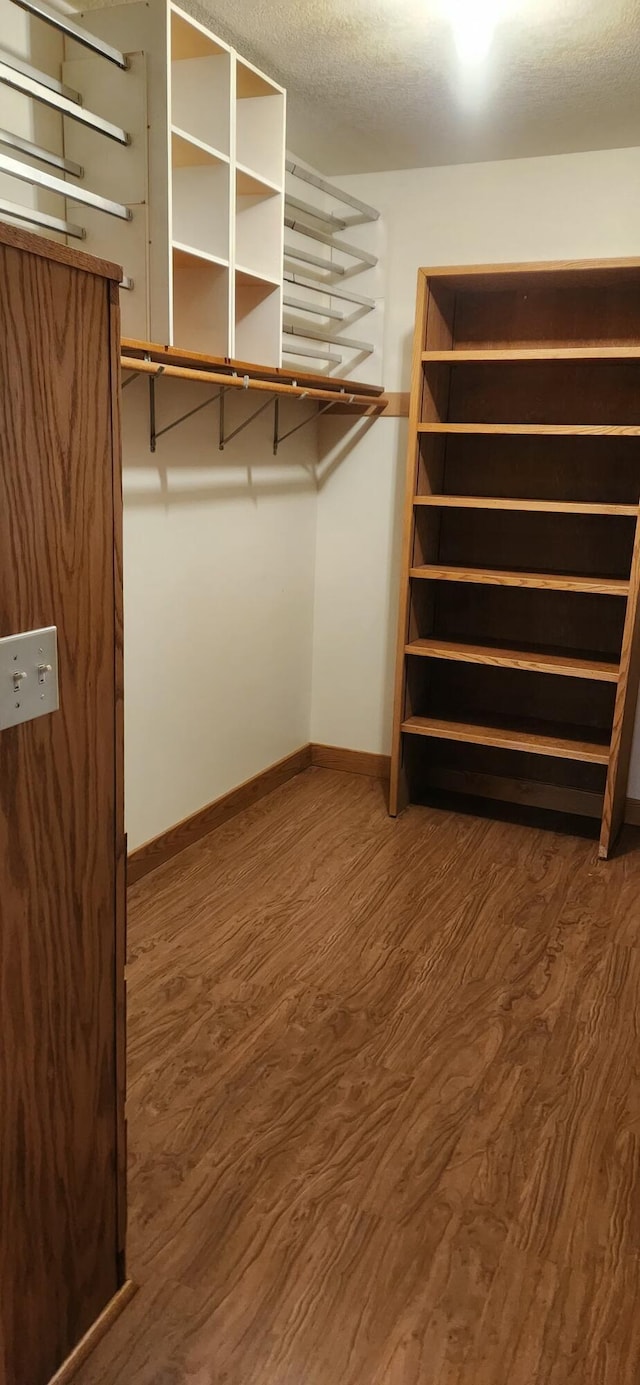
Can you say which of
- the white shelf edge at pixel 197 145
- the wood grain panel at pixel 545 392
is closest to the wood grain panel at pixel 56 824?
the white shelf edge at pixel 197 145

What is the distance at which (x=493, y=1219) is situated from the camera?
168 centimetres

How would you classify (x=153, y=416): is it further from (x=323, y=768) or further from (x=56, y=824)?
(x=323, y=768)

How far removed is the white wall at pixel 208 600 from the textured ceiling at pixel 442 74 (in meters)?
0.88

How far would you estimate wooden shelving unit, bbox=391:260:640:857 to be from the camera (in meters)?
3.09

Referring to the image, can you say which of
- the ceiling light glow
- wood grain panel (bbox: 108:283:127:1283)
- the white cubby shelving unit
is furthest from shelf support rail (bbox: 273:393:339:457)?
wood grain panel (bbox: 108:283:127:1283)

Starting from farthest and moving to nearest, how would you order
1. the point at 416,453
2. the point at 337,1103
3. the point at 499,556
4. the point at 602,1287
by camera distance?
the point at 499,556 < the point at 416,453 < the point at 337,1103 < the point at 602,1287

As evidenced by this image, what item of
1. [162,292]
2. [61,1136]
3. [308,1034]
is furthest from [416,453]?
[61,1136]

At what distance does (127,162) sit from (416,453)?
1.38 meters

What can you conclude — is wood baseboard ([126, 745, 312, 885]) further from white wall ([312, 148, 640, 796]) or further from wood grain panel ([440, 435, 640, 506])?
wood grain panel ([440, 435, 640, 506])

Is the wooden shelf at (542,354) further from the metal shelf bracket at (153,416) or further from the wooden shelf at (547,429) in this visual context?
the metal shelf bracket at (153,416)

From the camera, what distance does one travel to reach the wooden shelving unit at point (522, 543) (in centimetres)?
309

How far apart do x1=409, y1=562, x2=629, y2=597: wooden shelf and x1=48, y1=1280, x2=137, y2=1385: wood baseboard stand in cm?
230

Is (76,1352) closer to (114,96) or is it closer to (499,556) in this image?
(114,96)

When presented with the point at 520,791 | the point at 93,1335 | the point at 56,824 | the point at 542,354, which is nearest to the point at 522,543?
the point at 542,354
